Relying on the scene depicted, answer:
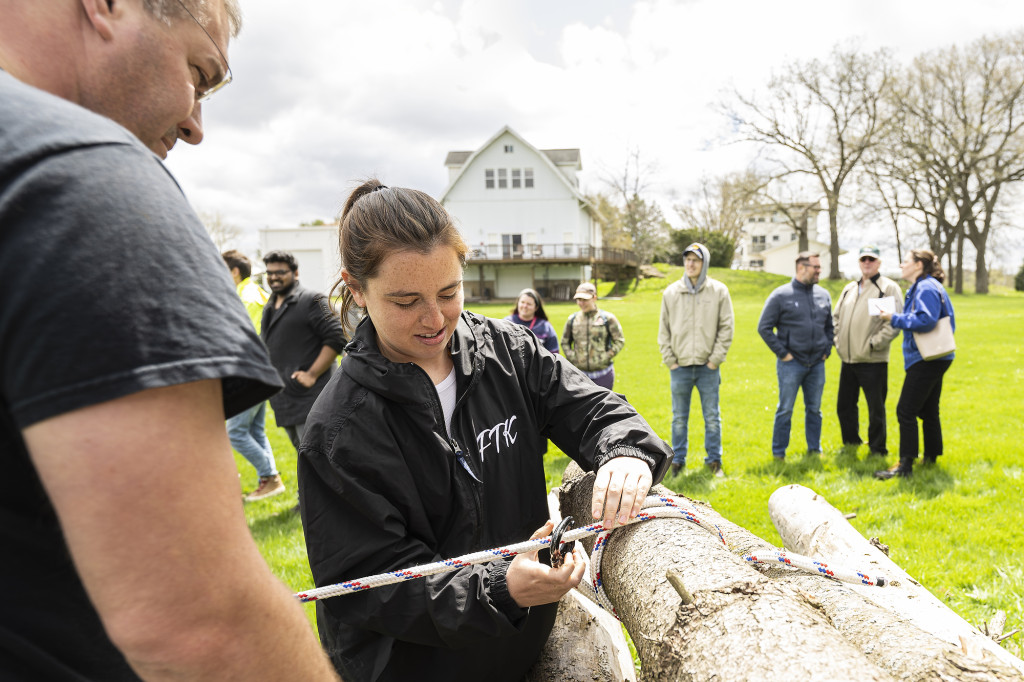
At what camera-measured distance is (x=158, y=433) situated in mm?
649

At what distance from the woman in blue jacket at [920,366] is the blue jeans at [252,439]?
21.0ft

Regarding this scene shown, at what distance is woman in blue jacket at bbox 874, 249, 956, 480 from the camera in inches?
228

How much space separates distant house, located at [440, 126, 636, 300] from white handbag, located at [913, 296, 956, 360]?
34.5m

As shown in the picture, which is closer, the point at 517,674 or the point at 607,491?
the point at 607,491

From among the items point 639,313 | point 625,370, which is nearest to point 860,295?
point 625,370

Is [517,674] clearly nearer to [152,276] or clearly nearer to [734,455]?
[152,276]

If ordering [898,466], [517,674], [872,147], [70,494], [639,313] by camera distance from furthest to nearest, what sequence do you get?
[872,147]
[639,313]
[898,466]
[517,674]
[70,494]

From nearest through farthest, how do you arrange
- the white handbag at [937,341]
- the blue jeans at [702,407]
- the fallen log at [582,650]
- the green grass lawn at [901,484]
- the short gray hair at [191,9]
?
the short gray hair at [191,9], the fallen log at [582,650], the green grass lawn at [901,484], the white handbag at [937,341], the blue jeans at [702,407]

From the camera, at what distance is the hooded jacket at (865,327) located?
6500 millimetres

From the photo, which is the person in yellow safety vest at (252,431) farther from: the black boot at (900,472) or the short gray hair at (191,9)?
the black boot at (900,472)

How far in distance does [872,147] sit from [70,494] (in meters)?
39.6

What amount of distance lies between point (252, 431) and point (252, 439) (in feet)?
1.01

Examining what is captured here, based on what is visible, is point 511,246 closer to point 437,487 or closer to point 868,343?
point 868,343

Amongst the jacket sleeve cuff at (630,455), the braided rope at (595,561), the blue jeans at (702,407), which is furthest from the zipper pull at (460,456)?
the blue jeans at (702,407)
